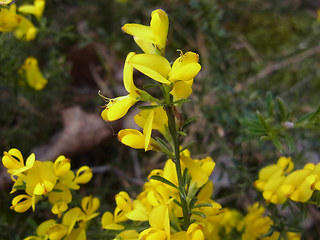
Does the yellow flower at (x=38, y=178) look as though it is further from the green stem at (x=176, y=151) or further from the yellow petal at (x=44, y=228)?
the green stem at (x=176, y=151)

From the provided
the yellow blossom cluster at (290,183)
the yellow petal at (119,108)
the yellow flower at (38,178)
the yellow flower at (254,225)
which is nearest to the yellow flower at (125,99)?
the yellow petal at (119,108)

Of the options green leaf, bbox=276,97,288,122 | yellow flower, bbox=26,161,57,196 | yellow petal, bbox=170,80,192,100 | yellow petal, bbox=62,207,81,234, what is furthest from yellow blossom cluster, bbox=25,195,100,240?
green leaf, bbox=276,97,288,122

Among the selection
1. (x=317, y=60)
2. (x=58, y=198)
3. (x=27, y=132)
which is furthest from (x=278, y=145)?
(x=317, y=60)

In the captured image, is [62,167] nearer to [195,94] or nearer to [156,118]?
[156,118]

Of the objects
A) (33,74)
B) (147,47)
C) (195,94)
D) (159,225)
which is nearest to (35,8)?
(33,74)

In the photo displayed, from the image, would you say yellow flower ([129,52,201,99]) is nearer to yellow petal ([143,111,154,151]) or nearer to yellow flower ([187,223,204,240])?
yellow petal ([143,111,154,151])

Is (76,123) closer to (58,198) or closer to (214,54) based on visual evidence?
(214,54)
